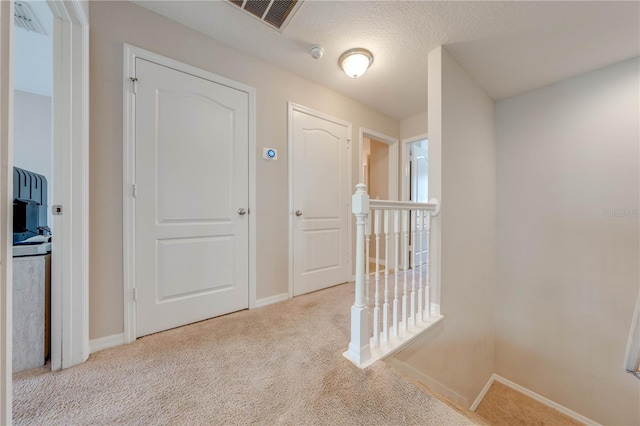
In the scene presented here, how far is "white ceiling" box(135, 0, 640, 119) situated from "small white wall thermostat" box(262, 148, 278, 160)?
84 cm

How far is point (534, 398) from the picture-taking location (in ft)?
8.56

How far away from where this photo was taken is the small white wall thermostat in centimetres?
221

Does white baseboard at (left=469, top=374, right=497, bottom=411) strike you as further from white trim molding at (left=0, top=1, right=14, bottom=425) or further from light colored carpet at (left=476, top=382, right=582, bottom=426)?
white trim molding at (left=0, top=1, right=14, bottom=425)

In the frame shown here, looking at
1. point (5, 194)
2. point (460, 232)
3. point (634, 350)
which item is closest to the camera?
point (5, 194)

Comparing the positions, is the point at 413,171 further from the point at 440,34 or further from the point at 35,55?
the point at 35,55

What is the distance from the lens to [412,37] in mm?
1901

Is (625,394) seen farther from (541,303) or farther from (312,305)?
(312,305)

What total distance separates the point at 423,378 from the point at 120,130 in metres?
2.71

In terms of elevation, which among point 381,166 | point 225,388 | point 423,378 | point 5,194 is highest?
point 381,166

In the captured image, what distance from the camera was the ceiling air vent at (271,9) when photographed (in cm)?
160

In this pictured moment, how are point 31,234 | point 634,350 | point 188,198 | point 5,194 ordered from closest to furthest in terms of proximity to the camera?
point 5,194
point 634,350
point 31,234
point 188,198

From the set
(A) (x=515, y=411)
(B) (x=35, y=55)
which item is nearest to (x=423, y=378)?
(A) (x=515, y=411)

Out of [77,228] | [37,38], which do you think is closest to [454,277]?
[77,228]

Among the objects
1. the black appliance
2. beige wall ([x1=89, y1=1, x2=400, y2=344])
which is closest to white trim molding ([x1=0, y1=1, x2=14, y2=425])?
beige wall ([x1=89, y1=1, x2=400, y2=344])
